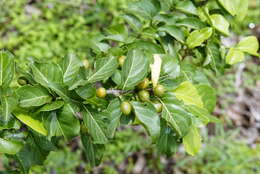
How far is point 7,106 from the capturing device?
2.61ft

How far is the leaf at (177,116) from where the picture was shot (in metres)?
0.90

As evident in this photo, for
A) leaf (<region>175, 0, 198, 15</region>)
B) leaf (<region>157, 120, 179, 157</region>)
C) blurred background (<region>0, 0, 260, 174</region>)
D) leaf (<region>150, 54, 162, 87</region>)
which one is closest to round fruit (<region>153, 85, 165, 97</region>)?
Answer: leaf (<region>150, 54, 162, 87</region>)

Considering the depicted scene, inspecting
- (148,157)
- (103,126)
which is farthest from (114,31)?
(148,157)

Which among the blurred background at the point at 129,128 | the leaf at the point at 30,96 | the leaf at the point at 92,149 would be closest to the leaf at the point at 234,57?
the leaf at the point at 92,149

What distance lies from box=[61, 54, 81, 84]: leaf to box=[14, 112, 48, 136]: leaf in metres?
0.13

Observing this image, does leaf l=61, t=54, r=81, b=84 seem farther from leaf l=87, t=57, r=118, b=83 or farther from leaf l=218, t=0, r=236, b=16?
leaf l=218, t=0, r=236, b=16

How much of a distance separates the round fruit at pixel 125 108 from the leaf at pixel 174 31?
0.30 m

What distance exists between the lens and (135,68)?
93 centimetres

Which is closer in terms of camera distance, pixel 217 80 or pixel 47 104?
pixel 47 104

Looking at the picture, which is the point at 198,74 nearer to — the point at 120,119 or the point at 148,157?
the point at 120,119

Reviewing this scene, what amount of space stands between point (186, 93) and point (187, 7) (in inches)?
11.8

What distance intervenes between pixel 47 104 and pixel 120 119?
0.20m

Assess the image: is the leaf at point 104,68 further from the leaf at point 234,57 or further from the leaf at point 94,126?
the leaf at point 234,57

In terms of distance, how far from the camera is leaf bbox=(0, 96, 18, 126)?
79 cm
